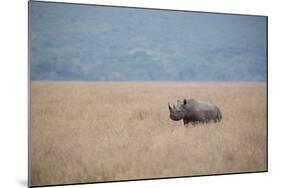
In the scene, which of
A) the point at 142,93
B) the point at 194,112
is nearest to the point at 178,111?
the point at 194,112

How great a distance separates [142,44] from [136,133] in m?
0.84

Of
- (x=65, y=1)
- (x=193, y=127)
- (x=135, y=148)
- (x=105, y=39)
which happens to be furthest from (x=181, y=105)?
(x=65, y=1)

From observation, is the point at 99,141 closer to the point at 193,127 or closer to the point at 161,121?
the point at 161,121

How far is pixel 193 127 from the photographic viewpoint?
466 cm

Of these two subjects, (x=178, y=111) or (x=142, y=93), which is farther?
(x=178, y=111)

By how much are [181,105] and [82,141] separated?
102 centimetres

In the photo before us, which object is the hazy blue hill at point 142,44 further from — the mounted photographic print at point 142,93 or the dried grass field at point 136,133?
the dried grass field at point 136,133

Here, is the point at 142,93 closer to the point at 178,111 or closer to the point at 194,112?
the point at 178,111

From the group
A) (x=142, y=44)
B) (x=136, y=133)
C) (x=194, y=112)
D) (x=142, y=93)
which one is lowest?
(x=136, y=133)

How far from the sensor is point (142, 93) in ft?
14.7

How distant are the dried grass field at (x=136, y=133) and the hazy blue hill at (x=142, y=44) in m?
0.12

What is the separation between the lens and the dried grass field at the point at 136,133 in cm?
423
